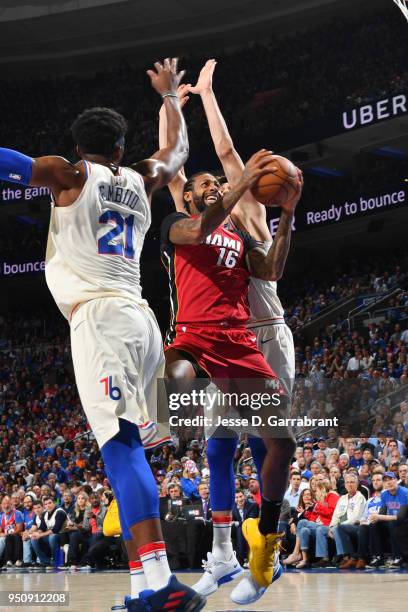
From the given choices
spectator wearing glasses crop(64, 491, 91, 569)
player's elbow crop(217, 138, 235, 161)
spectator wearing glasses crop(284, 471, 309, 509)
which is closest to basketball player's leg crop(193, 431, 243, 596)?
player's elbow crop(217, 138, 235, 161)

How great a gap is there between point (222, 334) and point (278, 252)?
0.55 meters

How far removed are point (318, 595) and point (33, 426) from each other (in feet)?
50.9

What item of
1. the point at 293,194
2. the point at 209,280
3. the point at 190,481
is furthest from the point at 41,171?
the point at 190,481

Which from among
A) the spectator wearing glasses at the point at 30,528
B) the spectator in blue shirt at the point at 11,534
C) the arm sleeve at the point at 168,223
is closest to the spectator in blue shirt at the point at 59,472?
the spectator in blue shirt at the point at 11,534

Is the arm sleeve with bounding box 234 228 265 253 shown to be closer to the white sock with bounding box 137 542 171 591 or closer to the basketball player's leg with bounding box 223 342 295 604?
the basketball player's leg with bounding box 223 342 295 604

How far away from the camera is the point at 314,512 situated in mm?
9992

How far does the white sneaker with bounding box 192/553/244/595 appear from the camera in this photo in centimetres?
478

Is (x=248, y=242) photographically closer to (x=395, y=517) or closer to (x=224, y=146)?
(x=224, y=146)

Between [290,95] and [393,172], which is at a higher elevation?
[290,95]

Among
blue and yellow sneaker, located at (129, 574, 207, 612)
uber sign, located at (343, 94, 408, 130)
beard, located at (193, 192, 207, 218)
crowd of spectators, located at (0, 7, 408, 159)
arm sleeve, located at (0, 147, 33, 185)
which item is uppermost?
crowd of spectators, located at (0, 7, 408, 159)

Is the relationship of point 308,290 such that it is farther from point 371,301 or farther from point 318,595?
point 318,595

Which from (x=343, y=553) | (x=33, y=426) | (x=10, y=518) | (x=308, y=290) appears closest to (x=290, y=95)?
(x=308, y=290)

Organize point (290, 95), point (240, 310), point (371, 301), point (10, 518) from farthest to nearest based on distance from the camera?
point (290, 95) → point (371, 301) → point (10, 518) → point (240, 310)

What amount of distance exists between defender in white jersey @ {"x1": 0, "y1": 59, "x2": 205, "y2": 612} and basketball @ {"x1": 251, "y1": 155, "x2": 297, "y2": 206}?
0.62 meters
